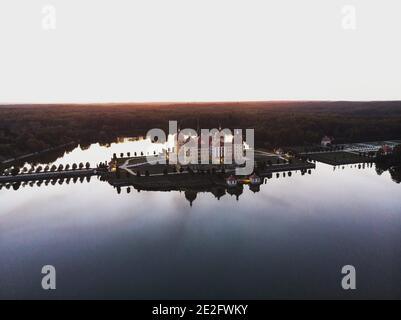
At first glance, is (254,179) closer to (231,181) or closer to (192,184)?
(231,181)

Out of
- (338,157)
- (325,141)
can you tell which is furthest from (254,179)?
(325,141)

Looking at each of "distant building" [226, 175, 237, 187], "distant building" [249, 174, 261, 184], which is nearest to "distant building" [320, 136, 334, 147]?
"distant building" [249, 174, 261, 184]

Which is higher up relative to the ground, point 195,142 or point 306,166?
point 195,142
